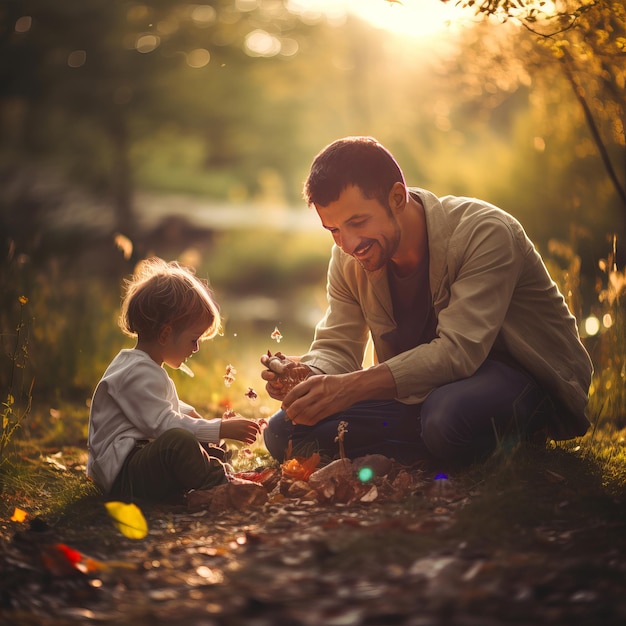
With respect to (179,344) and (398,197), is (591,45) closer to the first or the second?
(398,197)

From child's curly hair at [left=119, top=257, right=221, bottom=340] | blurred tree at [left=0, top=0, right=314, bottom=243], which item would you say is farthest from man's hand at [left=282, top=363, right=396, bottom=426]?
blurred tree at [left=0, top=0, right=314, bottom=243]

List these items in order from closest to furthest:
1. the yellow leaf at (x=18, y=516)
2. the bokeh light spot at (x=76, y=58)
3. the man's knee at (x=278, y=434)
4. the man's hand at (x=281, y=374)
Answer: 1. the yellow leaf at (x=18, y=516)
2. the man's hand at (x=281, y=374)
3. the man's knee at (x=278, y=434)
4. the bokeh light spot at (x=76, y=58)

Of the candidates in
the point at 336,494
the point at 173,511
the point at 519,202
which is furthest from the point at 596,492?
the point at 519,202

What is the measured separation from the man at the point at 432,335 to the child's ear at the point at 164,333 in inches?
17.2

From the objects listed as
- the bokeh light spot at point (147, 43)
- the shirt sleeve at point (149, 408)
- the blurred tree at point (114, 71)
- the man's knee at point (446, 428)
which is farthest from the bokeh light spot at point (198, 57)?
the man's knee at point (446, 428)

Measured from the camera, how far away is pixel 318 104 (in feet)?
93.9

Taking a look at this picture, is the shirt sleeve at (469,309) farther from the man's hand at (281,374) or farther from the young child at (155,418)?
the young child at (155,418)

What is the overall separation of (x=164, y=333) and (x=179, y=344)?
8 centimetres

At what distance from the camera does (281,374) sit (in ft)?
11.4

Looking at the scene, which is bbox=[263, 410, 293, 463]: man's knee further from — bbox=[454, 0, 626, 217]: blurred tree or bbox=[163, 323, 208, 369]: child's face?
bbox=[454, 0, 626, 217]: blurred tree

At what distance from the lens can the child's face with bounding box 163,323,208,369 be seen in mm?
3414

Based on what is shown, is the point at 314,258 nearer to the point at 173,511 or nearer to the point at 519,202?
the point at 519,202

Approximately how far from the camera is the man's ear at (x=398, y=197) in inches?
135

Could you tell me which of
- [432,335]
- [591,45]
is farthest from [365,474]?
[591,45]
